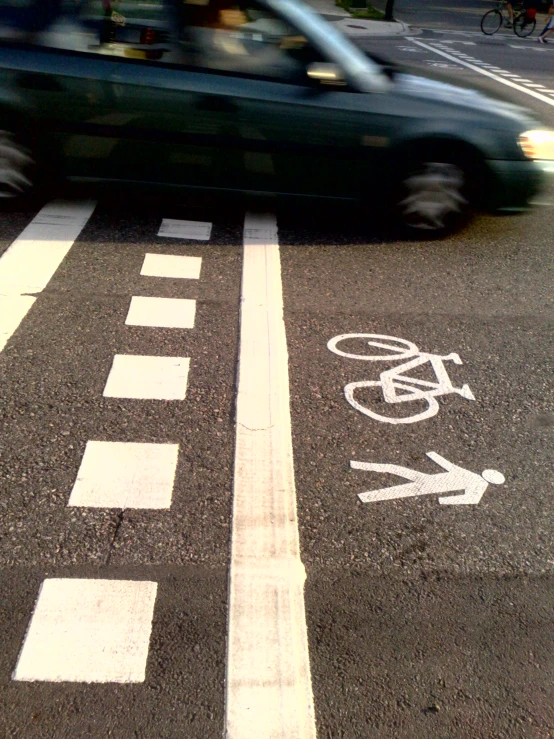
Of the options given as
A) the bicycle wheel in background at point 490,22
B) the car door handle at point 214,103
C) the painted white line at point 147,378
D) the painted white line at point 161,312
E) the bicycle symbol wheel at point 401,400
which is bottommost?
the bicycle wheel in background at point 490,22

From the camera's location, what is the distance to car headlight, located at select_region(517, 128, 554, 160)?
21.4ft

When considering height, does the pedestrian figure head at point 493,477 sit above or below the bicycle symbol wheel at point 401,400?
above

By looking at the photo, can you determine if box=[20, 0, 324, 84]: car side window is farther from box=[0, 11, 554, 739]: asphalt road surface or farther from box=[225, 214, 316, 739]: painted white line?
box=[225, 214, 316, 739]: painted white line

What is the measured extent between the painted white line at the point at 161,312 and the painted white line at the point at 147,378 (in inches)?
18.4

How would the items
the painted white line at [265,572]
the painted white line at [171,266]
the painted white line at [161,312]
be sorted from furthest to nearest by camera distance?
the painted white line at [171,266] < the painted white line at [161,312] < the painted white line at [265,572]

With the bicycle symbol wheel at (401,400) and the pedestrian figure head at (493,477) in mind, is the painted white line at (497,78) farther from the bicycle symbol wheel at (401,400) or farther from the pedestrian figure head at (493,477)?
the pedestrian figure head at (493,477)

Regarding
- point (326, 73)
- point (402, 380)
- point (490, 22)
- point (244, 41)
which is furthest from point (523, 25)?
point (402, 380)

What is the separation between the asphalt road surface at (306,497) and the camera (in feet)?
8.67

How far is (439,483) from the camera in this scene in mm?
3721

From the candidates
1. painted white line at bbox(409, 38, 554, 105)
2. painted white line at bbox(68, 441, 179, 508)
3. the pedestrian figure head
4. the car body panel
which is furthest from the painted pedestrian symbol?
painted white line at bbox(409, 38, 554, 105)

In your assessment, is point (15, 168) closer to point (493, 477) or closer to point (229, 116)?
point (229, 116)

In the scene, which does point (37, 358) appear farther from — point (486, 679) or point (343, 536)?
point (486, 679)

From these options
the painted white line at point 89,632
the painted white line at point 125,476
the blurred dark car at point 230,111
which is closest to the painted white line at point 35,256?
the blurred dark car at point 230,111

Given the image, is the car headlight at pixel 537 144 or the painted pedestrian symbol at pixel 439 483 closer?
the painted pedestrian symbol at pixel 439 483
